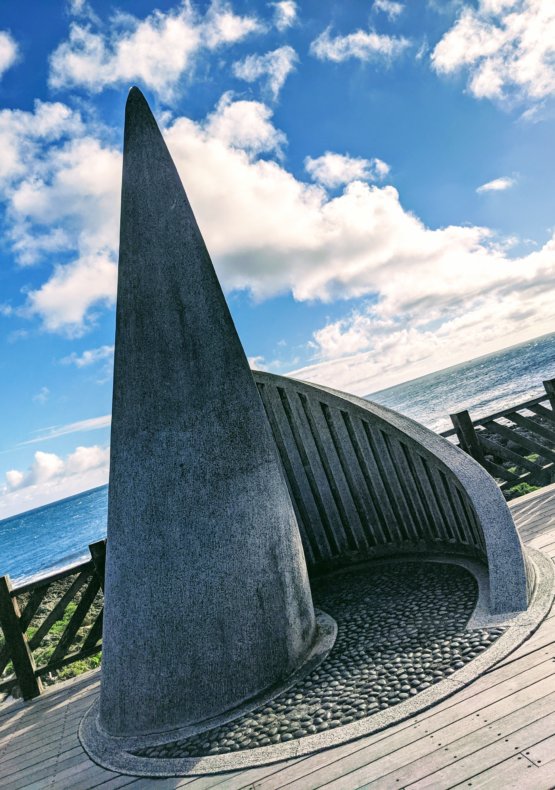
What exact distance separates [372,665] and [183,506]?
1.77m

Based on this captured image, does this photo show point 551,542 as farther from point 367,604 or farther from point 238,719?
point 238,719

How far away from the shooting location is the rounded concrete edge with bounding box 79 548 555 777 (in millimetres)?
2988

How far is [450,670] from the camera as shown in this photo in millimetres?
3314

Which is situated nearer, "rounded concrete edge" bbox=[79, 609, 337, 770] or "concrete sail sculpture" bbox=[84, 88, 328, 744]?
"rounded concrete edge" bbox=[79, 609, 337, 770]

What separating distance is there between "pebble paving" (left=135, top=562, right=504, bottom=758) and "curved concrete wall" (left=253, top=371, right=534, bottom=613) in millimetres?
866

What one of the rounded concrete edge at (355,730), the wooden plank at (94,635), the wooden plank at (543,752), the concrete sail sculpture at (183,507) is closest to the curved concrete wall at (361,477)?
the rounded concrete edge at (355,730)

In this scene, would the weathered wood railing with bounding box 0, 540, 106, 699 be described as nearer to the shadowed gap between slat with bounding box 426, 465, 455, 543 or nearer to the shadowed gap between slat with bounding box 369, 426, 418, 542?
the shadowed gap between slat with bounding box 369, 426, 418, 542

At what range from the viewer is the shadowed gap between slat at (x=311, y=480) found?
6.42 metres

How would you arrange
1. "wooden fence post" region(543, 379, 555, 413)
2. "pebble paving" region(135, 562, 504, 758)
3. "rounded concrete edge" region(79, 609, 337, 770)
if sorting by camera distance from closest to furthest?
1. "pebble paving" region(135, 562, 504, 758)
2. "rounded concrete edge" region(79, 609, 337, 770)
3. "wooden fence post" region(543, 379, 555, 413)

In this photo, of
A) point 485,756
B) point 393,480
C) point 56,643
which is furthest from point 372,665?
point 56,643

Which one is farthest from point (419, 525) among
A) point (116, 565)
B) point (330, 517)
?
point (116, 565)

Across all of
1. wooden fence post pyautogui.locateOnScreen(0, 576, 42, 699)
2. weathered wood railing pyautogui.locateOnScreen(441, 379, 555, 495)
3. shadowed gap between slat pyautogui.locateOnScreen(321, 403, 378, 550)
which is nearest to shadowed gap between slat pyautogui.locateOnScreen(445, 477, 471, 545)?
shadowed gap between slat pyautogui.locateOnScreen(321, 403, 378, 550)

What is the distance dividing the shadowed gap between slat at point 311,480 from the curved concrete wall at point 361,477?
1cm

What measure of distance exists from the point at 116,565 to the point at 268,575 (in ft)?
3.89
